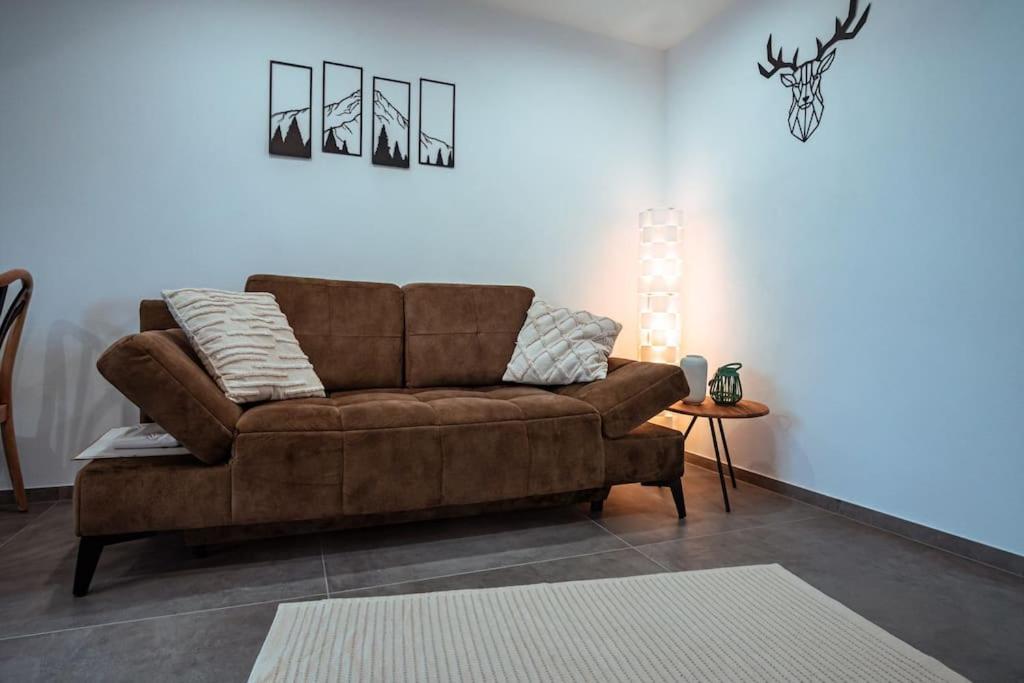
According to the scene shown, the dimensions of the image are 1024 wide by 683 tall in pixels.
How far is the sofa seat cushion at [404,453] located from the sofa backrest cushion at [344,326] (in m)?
0.32

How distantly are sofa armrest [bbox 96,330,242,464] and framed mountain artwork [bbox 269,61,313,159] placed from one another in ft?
4.66

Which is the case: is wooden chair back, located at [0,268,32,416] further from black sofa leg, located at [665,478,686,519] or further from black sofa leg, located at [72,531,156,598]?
black sofa leg, located at [665,478,686,519]

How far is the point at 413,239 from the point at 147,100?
135 cm

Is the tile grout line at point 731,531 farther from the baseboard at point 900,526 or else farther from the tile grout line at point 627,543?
the baseboard at point 900,526

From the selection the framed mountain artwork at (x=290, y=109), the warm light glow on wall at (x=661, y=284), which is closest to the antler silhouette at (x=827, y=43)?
the warm light glow on wall at (x=661, y=284)

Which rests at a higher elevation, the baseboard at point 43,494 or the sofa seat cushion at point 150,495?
the sofa seat cushion at point 150,495

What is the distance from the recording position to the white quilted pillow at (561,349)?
2.59 metres

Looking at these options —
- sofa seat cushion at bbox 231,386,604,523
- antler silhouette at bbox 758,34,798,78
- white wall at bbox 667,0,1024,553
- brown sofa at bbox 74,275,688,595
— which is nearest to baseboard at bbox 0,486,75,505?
brown sofa at bbox 74,275,688,595

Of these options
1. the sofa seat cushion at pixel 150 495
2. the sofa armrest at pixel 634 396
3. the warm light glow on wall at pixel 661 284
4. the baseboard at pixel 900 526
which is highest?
the warm light glow on wall at pixel 661 284

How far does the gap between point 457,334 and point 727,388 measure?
129 cm

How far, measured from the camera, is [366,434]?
191 cm

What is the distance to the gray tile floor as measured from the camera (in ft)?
4.54

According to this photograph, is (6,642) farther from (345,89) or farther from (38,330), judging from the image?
(345,89)

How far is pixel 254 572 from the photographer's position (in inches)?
71.6
